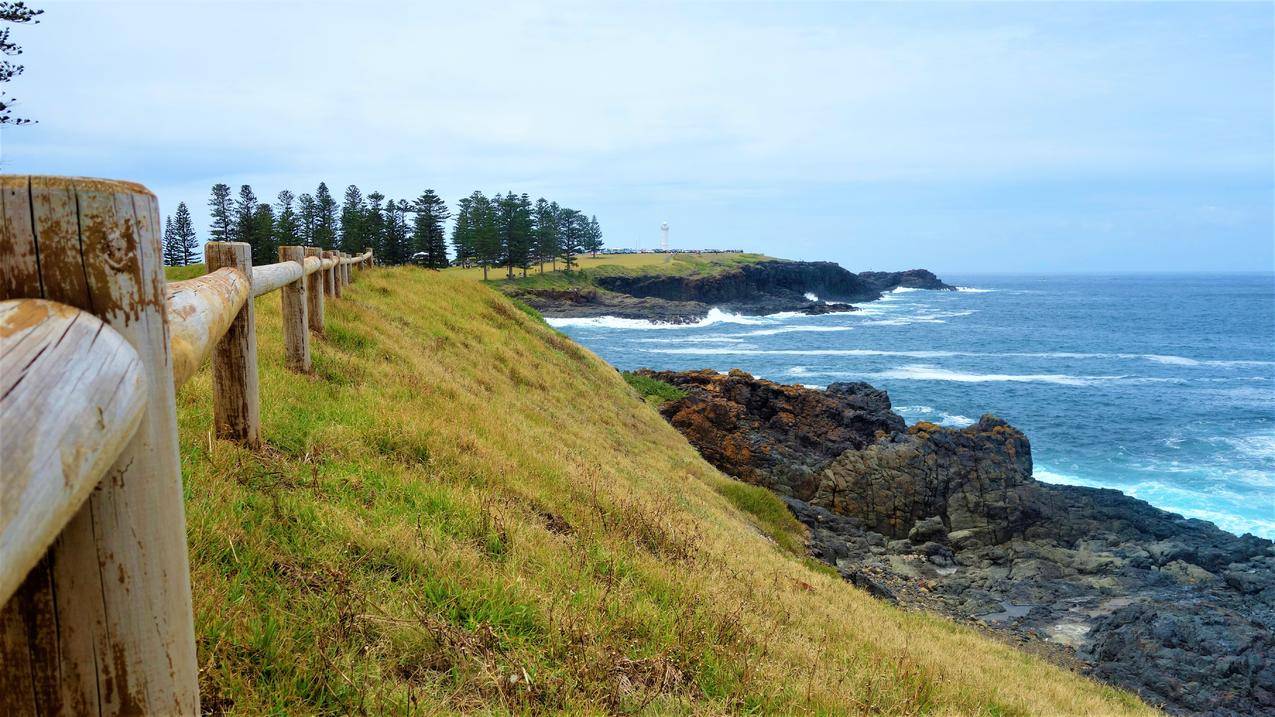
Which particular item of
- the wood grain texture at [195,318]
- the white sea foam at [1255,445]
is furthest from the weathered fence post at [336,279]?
the white sea foam at [1255,445]

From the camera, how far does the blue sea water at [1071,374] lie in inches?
1209

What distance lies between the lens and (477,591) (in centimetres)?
433

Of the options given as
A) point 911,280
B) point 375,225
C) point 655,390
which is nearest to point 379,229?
point 375,225

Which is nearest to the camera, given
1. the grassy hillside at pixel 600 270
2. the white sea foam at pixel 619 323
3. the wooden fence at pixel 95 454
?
the wooden fence at pixel 95 454

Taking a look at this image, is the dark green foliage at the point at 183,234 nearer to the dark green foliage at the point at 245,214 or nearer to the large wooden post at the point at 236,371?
the dark green foliage at the point at 245,214

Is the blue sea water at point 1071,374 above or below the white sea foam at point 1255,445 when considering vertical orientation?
above

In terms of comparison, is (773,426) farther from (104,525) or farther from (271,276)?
(104,525)

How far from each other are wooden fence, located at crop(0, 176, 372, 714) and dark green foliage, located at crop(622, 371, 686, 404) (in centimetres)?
2681

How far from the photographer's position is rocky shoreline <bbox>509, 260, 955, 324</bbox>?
8438cm

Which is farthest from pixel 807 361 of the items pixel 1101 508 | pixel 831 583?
pixel 831 583

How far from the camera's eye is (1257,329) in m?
92.0

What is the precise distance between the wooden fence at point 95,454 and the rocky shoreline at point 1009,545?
14.8 m

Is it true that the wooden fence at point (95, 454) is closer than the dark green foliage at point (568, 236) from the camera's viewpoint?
Yes

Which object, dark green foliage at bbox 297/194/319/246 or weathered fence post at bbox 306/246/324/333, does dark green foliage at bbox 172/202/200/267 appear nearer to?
dark green foliage at bbox 297/194/319/246
